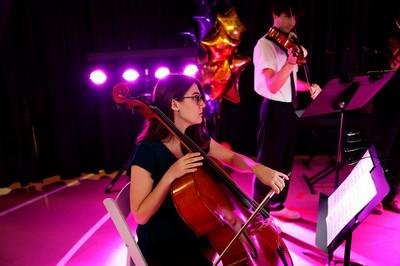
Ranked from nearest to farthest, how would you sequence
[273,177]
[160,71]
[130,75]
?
[273,177] → [130,75] → [160,71]

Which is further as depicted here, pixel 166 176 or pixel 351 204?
pixel 351 204

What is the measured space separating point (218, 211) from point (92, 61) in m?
3.06

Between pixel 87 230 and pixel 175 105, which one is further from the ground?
pixel 175 105

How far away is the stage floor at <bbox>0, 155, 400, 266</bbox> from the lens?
2.63 metres

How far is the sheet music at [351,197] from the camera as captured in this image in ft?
4.82

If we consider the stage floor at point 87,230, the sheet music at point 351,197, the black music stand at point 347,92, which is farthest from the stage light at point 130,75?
the sheet music at point 351,197

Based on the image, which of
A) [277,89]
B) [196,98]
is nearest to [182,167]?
[196,98]

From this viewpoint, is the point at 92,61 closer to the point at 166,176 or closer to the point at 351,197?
the point at 166,176

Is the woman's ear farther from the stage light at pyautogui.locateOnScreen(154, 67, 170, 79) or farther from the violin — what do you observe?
the stage light at pyautogui.locateOnScreen(154, 67, 170, 79)

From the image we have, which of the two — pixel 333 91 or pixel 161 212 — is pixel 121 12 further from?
pixel 161 212

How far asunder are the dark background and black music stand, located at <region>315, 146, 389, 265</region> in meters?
2.23

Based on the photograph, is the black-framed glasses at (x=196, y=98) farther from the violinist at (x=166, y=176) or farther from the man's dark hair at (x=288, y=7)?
the man's dark hair at (x=288, y=7)

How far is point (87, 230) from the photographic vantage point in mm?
3111

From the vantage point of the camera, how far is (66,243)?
2.91 metres
